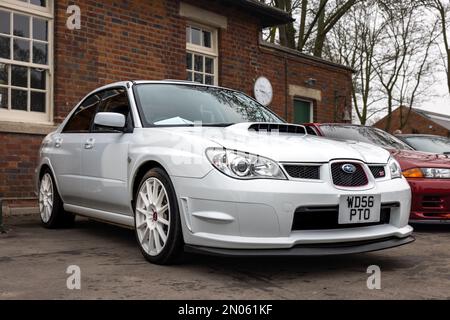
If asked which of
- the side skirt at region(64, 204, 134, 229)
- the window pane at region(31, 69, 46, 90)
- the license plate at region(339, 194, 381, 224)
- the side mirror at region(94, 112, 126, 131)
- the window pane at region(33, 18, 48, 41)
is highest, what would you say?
the window pane at region(33, 18, 48, 41)

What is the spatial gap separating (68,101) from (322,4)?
14.0 metres

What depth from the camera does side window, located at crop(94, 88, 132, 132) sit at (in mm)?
5043

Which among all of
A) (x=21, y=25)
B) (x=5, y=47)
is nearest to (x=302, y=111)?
(x=21, y=25)

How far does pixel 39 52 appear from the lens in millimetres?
8453

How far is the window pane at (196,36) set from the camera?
11133 mm

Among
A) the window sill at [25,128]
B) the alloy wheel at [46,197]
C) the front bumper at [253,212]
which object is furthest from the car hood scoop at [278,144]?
the window sill at [25,128]

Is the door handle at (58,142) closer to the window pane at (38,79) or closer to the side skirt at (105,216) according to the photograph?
the side skirt at (105,216)

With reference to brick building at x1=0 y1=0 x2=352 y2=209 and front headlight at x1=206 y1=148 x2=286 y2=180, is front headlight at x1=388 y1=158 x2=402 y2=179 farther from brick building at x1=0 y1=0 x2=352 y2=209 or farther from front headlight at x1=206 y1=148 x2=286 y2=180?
brick building at x1=0 y1=0 x2=352 y2=209

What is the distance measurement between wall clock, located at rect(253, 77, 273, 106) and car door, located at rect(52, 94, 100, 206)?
22.1 ft

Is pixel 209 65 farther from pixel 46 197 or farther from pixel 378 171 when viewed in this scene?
pixel 378 171

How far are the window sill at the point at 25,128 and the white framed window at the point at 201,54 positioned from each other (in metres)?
3.52

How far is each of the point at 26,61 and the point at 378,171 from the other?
19.9 ft

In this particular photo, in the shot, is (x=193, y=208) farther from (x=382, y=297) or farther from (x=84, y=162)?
(x=84, y=162)

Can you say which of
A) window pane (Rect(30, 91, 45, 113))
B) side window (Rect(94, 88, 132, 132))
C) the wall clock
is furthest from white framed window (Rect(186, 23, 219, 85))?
side window (Rect(94, 88, 132, 132))
